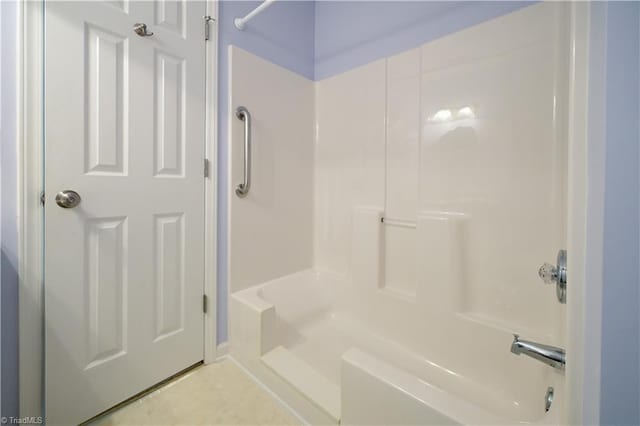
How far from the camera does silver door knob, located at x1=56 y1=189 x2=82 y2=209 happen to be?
2.71 ft

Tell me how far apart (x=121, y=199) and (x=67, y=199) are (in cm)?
15

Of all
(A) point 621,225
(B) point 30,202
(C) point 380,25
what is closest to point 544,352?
(A) point 621,225

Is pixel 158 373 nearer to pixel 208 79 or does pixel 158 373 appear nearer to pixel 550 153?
pixel 208 79

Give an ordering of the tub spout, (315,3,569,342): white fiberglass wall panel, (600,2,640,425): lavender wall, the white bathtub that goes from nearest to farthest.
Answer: (600,2,640,425): lavender wall → the tub spout → the white bathtub → (315,3,569,342): white fiberglass wall panel

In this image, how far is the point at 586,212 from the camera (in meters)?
0.36

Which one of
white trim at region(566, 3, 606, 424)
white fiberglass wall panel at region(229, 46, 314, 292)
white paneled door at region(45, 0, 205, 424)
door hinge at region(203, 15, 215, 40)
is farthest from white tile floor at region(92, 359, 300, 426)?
door hinge at region(203, 15, 215, 40)

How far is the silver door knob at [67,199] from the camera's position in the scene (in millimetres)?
826

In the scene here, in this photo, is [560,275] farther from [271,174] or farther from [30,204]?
[30,204]

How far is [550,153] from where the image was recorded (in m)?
0.92

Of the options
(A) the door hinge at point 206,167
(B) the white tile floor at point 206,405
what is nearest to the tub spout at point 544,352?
(B) the white tile floor at point 206,405

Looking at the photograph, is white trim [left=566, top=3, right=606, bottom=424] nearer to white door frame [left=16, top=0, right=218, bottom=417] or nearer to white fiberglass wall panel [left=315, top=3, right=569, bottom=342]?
white fiberglass wall panel [left=315, top=3, right=569, bottom=342]

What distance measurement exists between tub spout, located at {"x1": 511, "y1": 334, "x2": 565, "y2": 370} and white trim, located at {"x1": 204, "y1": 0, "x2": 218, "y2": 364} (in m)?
1.24

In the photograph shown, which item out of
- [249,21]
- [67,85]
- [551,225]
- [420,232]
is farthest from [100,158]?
[551,225]

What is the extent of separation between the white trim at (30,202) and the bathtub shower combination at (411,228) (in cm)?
68
